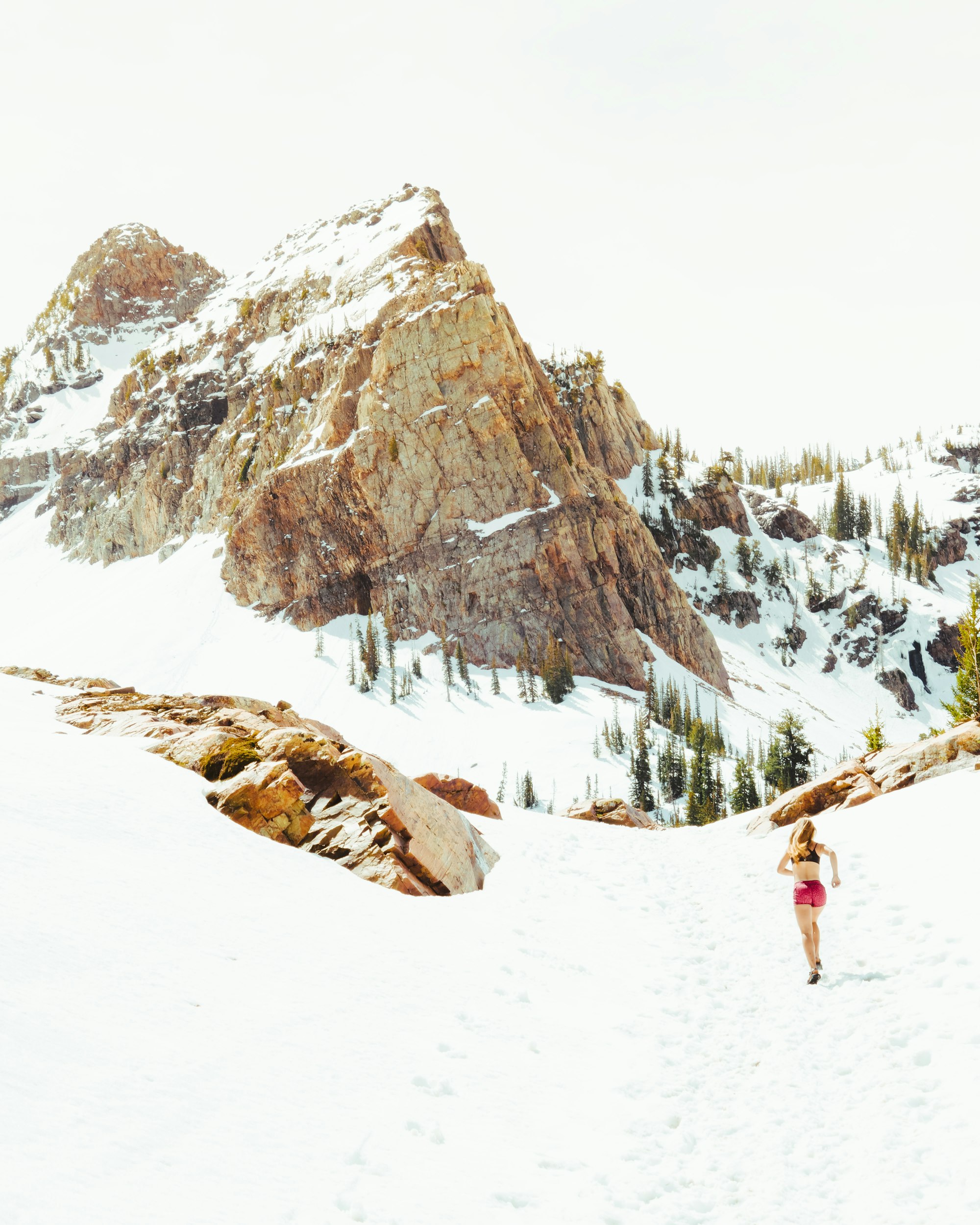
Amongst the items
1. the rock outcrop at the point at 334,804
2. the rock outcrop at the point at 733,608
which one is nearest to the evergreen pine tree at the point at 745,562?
the rock outcrop at the point at 733,608

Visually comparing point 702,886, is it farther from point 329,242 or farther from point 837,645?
point 329,242

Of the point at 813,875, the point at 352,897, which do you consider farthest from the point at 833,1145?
the point at 352,897

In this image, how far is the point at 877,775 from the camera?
21734mm

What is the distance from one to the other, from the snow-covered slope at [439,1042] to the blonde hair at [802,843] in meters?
1.62

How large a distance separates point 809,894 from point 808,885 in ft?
0.54

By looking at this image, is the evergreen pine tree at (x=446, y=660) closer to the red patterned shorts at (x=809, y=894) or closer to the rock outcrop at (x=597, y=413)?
the rock outcrop at (x=597, y=413)

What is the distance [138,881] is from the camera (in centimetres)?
1080

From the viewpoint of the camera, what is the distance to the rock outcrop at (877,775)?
19625mm

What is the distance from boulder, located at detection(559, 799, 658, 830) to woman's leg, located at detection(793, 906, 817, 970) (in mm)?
19764

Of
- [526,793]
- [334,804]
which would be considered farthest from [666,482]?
[334,804]

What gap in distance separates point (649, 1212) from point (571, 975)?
510cm

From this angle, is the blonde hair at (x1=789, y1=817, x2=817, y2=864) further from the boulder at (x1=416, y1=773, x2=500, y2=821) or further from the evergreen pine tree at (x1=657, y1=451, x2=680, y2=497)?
the evergreen pine tree at (x1=657, y1=451, x2=680, y2=497)

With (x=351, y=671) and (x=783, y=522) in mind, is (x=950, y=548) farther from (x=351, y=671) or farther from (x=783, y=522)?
(x=351, y=671)

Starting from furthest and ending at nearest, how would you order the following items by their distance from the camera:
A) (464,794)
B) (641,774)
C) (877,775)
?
(641,774) → (464,794) → (877,775)
